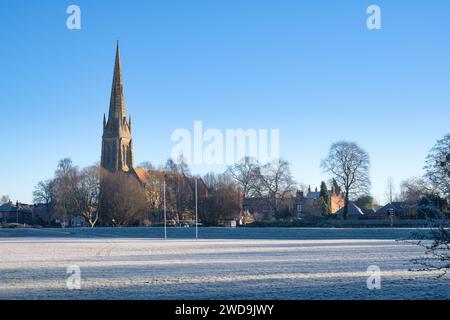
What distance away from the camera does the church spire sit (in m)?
131

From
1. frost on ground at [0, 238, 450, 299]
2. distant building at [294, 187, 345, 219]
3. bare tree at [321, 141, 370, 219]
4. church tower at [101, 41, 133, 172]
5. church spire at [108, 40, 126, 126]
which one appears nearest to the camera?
frost on ground at [0, 238, 450, 299]

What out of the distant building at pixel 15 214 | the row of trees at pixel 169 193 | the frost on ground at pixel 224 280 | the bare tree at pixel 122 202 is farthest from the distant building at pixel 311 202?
the frost on ground at pixel 224 280

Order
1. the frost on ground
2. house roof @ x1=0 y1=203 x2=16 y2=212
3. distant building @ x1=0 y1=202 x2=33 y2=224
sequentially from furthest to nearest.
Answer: house roof @ x1=0 y1=203 x2=16 y2=212 → distant building @ x1=0 y1=202 x2=33 y2=224 → the frost on ground

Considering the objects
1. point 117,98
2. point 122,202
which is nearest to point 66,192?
point 122,202

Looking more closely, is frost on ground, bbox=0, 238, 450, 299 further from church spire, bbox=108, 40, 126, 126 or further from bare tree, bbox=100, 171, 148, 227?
church spire, bbox=108, 40, 126, 126

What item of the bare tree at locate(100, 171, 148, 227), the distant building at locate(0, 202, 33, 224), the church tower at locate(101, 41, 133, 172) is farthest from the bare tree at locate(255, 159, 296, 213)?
the distant building at locate(0, 202, 33, 224)

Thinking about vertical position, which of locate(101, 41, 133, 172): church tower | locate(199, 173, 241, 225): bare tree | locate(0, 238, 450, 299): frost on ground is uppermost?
locate(101, 41, 133, 172): church tower

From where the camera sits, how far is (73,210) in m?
87.5

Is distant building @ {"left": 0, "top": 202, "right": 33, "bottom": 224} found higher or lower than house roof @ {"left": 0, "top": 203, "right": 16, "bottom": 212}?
lower

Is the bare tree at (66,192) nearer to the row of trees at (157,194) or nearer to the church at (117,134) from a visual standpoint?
the row of trees at (157,194)

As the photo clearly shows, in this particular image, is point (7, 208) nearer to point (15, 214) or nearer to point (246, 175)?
point (15, 214)

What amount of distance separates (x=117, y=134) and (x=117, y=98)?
369 inches
